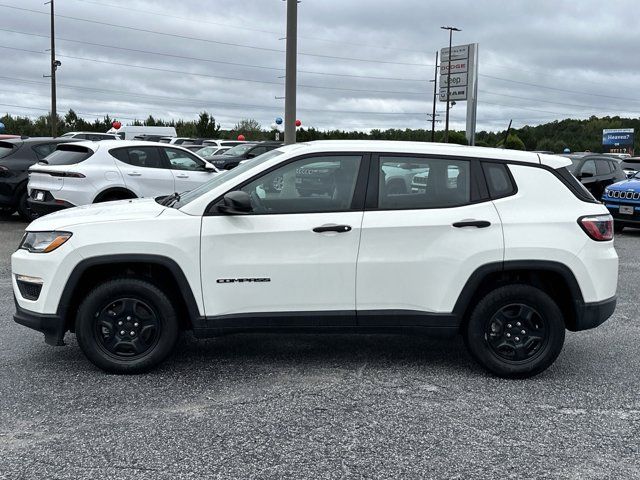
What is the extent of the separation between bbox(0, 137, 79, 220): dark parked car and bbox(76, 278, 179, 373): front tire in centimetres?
903

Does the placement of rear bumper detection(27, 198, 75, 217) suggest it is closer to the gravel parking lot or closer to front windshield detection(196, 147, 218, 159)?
the gravel parking lot

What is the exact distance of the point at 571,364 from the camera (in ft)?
17.8

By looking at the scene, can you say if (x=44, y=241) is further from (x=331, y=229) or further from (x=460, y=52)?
(x=460, y=52)

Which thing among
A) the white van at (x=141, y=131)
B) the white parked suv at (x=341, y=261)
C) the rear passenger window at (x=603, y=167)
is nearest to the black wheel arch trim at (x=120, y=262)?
the white parked suv at (x=341, y=261)

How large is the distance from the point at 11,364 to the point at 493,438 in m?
3.42

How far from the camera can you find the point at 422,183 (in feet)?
16.5

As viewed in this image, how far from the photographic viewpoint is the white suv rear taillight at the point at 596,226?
4949 millimetres

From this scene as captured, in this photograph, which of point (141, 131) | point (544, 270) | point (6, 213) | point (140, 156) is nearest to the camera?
point (544, 270)

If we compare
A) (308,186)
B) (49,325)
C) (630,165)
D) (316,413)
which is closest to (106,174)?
(49,325)

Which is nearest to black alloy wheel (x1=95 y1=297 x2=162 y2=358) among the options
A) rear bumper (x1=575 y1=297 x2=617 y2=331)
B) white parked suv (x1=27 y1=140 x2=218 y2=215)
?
rear bumper (x1=575 y1=297 x2=617 y2=331)

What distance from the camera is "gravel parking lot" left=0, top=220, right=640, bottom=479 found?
3.62 m

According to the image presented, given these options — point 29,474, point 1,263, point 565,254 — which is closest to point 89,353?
point 29,474

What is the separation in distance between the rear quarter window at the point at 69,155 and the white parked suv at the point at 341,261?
6.88 m

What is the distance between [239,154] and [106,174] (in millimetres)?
9667
